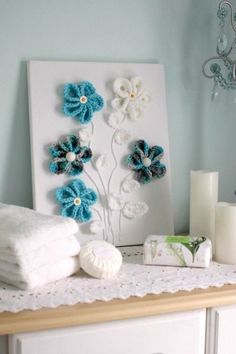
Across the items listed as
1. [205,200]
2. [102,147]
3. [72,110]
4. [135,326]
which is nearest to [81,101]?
[72,110]

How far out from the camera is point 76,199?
4.19 ft

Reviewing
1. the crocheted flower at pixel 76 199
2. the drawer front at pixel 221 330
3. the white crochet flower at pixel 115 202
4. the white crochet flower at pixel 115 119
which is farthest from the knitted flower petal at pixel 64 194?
the drawer front at pixel 221 330

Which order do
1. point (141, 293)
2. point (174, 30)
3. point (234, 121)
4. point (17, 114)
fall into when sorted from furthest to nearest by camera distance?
point (234, 121)
point (174, 30)
point (17, 114)
point (141, 293)

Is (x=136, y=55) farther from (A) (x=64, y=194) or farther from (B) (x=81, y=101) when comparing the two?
(A) (x=64, y=194)

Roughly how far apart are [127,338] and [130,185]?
17.8 inches

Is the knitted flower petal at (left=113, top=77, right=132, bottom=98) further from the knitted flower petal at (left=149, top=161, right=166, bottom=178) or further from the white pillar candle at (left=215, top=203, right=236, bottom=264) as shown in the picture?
the white pillar candle at (left=215, top=203, right=236, bottom=264)

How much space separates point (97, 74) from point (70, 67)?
73 mm

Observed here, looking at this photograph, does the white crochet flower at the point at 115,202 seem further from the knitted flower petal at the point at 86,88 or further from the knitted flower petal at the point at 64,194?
the knitted flower petal at the point at 86,88

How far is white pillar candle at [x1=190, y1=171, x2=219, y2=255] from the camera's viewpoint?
1279 millimetres

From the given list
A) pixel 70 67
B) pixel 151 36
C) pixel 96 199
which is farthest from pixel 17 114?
pixel 151 36

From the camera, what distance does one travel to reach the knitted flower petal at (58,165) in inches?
49.5

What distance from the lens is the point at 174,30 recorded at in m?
1.39

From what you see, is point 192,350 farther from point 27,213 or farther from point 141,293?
point 27,213

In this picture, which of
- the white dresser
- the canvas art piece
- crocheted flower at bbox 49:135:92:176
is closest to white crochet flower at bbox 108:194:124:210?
the canvas art piece
